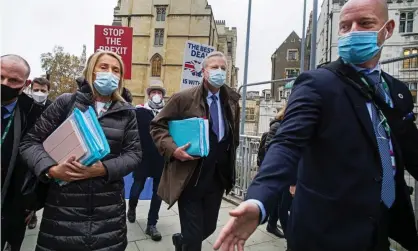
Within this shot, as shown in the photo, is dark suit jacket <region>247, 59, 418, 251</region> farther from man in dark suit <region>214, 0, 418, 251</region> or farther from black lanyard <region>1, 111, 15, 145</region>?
black lanyard <region>1, 111, 15, 145</region>

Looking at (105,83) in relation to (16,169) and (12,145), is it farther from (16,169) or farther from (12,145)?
(16,169)

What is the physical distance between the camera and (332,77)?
1.44 metres

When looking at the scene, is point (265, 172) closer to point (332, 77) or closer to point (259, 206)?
point (259, 206)

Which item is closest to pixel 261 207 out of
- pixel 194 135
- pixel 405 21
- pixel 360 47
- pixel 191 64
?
pixel 360 47

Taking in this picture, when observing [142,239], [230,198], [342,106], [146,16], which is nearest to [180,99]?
[342,106]

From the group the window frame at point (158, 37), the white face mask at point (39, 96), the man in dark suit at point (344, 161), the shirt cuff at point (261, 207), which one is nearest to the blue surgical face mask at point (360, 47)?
the man in dark suit at point (344, 161)

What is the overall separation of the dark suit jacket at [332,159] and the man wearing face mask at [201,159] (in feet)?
4.44

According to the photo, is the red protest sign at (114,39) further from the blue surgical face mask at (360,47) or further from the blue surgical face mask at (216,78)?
the blue surgical face mask at (360,47)

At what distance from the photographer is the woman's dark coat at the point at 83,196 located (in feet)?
6.54

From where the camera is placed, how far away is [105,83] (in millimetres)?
2311

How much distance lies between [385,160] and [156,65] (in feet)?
122

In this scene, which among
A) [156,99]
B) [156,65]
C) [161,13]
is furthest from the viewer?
[161,13]

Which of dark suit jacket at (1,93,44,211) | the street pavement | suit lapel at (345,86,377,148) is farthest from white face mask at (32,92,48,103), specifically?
suit lapel at (345,86,377,148)

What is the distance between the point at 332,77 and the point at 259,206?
758mm
